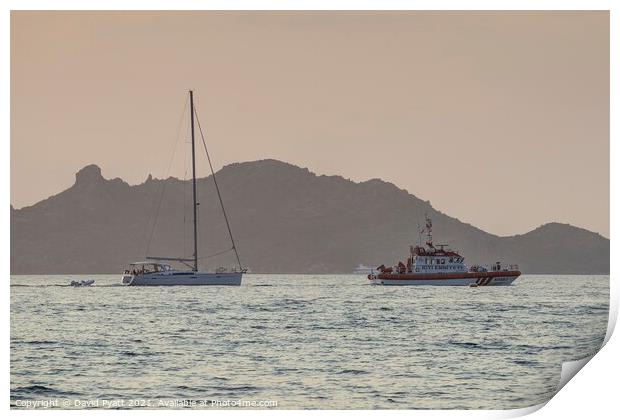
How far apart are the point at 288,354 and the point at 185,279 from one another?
72.3ft

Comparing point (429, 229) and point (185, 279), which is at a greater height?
point (429, 229)

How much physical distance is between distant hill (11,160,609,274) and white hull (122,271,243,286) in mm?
1071

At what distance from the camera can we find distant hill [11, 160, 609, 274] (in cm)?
3312

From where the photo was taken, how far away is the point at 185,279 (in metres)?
39.4

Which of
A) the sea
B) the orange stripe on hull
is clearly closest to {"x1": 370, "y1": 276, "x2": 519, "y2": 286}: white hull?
the orange stripe on hull

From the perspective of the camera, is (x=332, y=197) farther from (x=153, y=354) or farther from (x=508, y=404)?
(x=508, y=404)

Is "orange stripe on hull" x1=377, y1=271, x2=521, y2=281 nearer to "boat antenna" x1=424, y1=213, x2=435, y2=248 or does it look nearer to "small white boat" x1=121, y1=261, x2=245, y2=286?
"boat antenna" x1=424, y1=213, x2=435, y2=248

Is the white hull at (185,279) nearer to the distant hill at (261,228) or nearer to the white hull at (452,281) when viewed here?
the distant hill at (261,228)

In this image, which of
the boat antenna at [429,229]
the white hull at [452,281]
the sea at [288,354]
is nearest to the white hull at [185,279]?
the boat antenna at [429,229]

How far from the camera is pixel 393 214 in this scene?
47.0 meters

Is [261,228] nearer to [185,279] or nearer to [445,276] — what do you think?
[185,279]

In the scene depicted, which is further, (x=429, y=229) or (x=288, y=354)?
(x=429, y=229)

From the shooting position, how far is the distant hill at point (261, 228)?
109 feet

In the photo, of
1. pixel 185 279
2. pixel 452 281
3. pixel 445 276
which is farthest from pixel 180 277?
pixel 452 281
